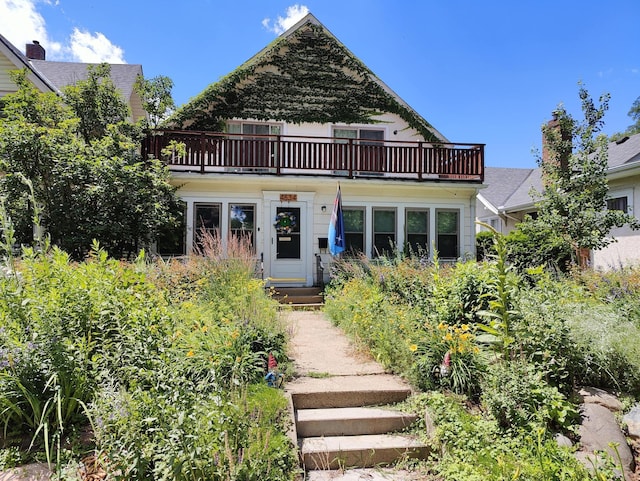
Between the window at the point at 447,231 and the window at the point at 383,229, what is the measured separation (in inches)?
60.6

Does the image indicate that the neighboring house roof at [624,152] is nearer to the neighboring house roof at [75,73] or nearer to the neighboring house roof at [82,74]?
the neighboring house roof at [82,74]

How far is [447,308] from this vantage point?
483 cm

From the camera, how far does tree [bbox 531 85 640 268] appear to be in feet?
29.8

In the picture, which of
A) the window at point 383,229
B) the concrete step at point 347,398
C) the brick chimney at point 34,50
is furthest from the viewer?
the brick chimney at point 34,50

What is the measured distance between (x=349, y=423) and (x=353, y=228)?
859 centimetres

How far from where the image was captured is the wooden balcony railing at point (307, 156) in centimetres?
1083

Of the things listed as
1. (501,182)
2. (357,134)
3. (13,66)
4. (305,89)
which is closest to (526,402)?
(357,134)

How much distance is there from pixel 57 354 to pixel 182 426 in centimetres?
117

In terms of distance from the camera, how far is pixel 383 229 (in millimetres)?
12125

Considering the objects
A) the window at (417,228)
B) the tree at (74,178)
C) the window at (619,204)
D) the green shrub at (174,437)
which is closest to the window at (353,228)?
the window at (417,228)

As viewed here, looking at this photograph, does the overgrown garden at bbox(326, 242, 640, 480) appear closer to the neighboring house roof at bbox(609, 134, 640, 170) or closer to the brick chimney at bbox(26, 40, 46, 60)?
Answer: the neighboring house roof at bbox(609, 134, 640, 170)

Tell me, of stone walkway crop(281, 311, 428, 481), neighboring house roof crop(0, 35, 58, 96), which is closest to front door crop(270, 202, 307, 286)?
stone walkway crop(281, 311, 428, 481)

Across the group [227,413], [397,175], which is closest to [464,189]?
[397,175]

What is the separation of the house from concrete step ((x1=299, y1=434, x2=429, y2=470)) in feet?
25.6
